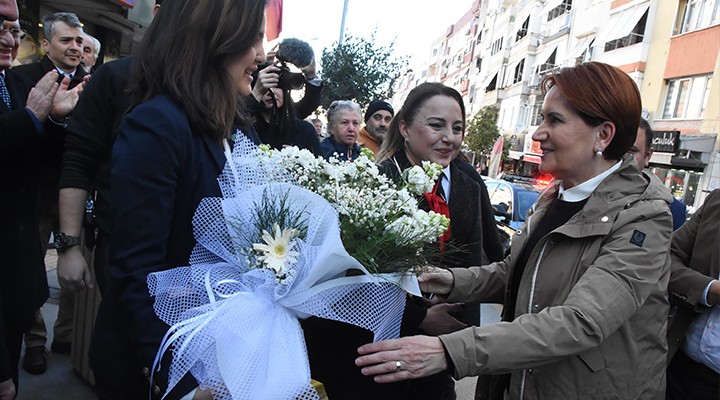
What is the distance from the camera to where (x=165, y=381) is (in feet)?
4.08

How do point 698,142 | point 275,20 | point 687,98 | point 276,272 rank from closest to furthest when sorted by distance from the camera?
point 276,272 → point 275,20 → point 698,142 → point 687,98

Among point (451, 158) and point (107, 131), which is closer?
point (107, 131)

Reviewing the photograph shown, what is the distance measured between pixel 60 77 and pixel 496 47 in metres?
44.5

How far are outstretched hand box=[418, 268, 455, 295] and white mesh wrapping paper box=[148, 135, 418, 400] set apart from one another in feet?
2.03

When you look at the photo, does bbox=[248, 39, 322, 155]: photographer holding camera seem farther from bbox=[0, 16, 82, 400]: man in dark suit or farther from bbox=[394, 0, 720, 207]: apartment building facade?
bbox=[394, 0, 720, 207]: apartment building facade

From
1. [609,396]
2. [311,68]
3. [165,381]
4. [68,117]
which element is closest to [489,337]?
[609,396]

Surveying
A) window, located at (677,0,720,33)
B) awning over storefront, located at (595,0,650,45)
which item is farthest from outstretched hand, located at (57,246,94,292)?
awning over storefront, located at (595,0,650,45)

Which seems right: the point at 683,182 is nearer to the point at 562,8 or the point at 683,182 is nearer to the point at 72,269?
the point at 562,8

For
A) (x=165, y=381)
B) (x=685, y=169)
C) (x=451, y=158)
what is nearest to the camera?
(x=165, y=381)

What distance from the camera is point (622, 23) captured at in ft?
77.8

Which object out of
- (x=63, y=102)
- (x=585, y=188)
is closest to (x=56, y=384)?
(x=63, y=102)

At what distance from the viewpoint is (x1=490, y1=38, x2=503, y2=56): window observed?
4250 cm

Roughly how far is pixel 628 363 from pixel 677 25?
79.0 feet

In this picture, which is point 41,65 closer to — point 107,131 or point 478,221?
point 107,131
